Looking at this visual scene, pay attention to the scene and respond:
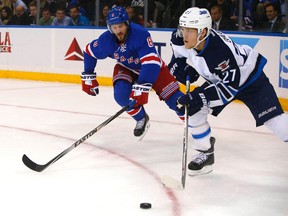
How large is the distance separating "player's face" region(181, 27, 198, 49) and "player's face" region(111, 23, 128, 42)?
846 millimetres

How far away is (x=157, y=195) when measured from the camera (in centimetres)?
300

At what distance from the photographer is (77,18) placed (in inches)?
319

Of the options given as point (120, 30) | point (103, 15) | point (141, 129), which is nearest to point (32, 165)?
point (120, 30)

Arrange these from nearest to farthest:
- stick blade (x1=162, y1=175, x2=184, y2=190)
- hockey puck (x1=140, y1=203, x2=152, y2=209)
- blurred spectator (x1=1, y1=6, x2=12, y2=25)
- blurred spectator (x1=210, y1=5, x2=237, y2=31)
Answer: hockey puck (x1=140, y1=203, x2=152, y2=209)
stick blade (x1=162, y1=175, x2=184, y2=190)
blurred spectator (x1=210, y1=5, x2=237, y2=31)
blurred spectator (x1=1, y1=6, x2=12, y2=25)

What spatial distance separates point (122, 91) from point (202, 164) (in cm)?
102

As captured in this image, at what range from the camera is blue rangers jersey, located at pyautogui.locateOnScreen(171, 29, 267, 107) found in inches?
120

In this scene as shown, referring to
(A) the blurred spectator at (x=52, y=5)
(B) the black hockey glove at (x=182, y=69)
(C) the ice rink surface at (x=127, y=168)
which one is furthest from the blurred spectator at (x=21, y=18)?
(B) the black hockey glove at (x=182, y=69)

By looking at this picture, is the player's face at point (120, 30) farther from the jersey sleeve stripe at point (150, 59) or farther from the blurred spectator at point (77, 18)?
the blurred spectator at point (77, 18)

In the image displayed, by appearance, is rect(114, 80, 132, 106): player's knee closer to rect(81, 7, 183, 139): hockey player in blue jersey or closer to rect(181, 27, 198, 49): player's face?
rect(81, 7, 183, 139): hockey player in blue jersey

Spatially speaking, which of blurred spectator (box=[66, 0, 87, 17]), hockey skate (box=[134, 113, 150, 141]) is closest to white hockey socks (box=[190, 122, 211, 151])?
hockey skate (box=[134, 113, 150, 141])

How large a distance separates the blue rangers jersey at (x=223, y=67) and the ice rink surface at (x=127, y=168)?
50cm

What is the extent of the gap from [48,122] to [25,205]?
231 cm

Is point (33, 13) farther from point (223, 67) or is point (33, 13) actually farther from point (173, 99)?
point (223, 67)

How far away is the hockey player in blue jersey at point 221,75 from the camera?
3074 millimetres
